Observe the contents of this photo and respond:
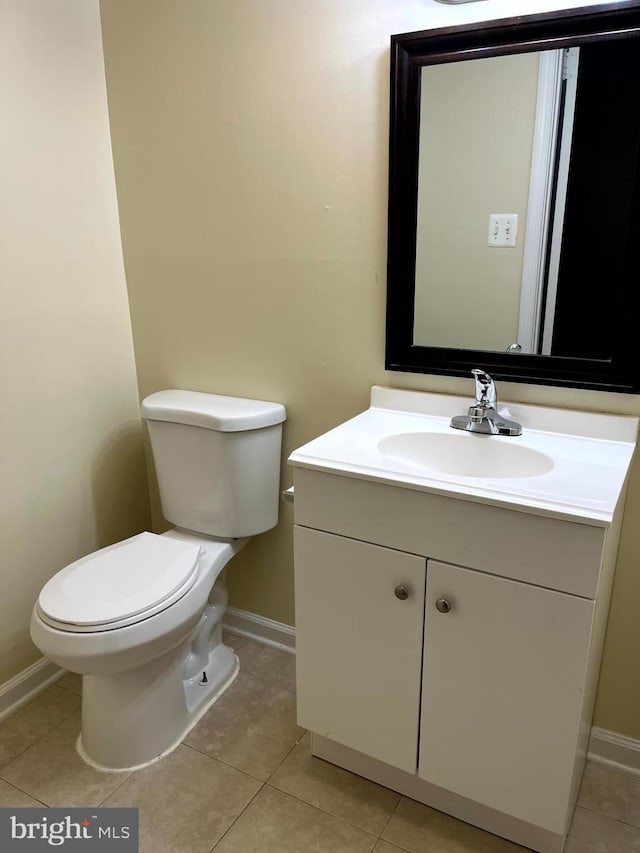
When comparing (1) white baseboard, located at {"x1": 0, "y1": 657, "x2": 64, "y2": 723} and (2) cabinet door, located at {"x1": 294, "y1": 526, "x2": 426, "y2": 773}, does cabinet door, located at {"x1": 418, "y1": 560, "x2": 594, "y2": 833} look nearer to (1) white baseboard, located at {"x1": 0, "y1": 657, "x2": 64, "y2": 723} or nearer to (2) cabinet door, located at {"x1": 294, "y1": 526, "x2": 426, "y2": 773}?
(2) cabinet door, located at {"x1": 294, "y1": 526, "x2": 426, "y2": 773}

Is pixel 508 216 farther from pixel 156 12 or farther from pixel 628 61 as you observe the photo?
pixel 156 12

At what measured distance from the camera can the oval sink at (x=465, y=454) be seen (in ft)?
4.59

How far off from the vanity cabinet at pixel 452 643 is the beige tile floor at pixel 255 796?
102 mm

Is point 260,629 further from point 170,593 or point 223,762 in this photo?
point 170,593

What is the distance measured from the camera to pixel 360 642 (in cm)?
137

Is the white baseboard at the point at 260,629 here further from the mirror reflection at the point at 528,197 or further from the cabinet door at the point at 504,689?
the mirror reflection at the point at 528,197

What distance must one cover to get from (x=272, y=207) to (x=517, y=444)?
0.87 meters

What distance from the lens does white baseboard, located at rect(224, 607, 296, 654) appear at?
202 centimetres

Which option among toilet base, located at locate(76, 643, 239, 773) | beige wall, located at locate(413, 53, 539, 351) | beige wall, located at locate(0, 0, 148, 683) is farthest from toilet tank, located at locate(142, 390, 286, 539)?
beige wall, located at locate(413, 53, 539, 351)

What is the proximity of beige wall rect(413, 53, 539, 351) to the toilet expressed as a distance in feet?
1.85

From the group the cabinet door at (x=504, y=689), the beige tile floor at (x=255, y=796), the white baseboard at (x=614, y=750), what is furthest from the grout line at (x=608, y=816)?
the cabinet door at (x=504, y=689)

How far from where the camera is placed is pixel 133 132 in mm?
1827

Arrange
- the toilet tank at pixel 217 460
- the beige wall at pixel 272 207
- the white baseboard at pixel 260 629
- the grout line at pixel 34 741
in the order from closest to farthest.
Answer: the beige wall at pixel 272 207 < the grout line at pixel 34 741 < the toilet tank at pixel 217 460 < the white baseboard at pixel 260 629

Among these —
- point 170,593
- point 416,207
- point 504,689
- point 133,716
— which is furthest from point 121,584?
point 416,207
